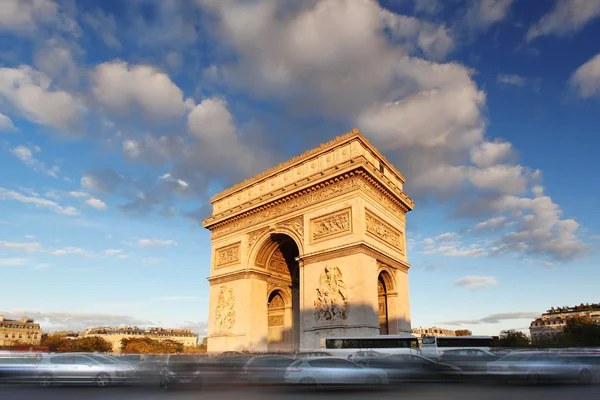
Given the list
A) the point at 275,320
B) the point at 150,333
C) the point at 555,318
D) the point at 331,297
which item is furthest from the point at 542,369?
the point at 150,333

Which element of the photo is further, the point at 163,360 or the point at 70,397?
the point at 163,360

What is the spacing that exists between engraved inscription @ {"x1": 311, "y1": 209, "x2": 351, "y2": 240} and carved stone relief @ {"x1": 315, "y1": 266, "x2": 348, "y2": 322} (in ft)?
6.05

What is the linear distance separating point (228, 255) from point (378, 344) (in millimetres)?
12570

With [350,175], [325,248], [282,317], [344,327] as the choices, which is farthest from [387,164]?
[282,317]

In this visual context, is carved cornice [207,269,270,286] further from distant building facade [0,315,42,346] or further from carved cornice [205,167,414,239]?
distant building facade [0,315,42,346]

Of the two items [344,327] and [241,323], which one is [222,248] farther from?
[344,327]

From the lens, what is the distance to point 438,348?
21438mm

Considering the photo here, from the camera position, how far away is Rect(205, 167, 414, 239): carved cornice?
22.2 metres

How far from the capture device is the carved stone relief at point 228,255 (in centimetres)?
2762

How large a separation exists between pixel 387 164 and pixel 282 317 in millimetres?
12203

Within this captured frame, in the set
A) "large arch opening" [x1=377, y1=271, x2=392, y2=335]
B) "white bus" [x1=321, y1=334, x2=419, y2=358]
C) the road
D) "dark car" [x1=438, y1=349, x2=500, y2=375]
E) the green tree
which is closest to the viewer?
the road

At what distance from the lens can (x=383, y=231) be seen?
23.6 m

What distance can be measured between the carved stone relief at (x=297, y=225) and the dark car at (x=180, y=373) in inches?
486

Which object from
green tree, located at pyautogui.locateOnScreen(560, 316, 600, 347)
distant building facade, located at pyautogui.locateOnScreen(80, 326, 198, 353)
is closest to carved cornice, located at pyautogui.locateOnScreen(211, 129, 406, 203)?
green tree, located at pyautogui.locateOnScreen(560, 316, 600, 347)
